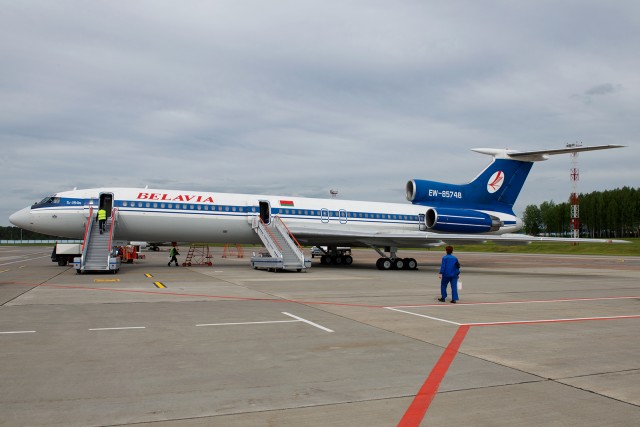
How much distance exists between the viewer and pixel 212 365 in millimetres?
6484

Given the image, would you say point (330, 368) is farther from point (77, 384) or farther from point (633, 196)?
point (633, 196)

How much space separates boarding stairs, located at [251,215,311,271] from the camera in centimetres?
2288

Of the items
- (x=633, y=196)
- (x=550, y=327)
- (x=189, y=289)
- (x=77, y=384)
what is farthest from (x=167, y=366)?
(x=633, y=196)

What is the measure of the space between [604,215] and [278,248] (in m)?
116

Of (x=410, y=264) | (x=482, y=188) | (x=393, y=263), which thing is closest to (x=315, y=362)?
(x=393, y=263)

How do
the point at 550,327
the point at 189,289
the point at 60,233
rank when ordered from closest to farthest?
the point at 550,327 < the point at 189,289 < the point at 60,233

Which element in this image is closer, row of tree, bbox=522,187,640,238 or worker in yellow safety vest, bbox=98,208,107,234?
worker in yellow safety vest, bbox=98,208,107,234

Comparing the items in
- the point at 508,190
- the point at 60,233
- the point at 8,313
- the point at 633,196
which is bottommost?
the point at 8,313

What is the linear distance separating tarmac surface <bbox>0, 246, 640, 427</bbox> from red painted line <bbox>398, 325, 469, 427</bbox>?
2 centimetres

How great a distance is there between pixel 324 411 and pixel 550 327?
20.1 ft

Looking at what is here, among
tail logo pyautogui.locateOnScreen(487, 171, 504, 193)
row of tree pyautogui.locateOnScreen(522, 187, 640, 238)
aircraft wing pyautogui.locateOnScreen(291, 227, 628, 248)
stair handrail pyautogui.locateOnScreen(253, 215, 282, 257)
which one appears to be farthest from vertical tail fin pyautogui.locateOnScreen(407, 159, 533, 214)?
row of tree pyautogui.locateOnScreen(522, 187, 640, 238)

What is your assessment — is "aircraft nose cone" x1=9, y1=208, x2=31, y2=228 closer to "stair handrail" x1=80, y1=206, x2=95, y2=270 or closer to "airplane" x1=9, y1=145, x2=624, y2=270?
"airplane" x1=9, y1=145, x2=624, y2=270

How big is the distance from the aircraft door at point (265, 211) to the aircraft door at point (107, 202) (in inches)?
282

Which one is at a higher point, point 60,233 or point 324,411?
point 60,233
